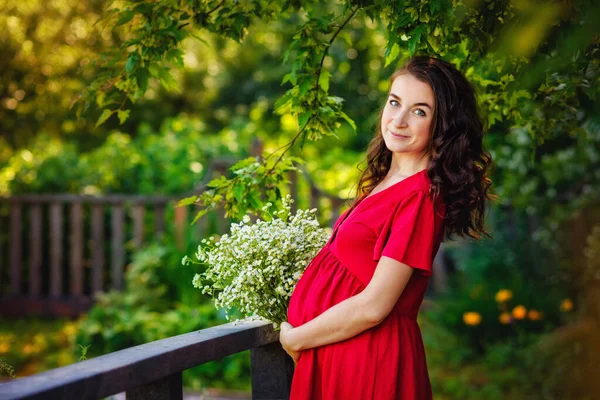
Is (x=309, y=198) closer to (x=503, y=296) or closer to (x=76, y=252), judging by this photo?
(x=503, y=296)

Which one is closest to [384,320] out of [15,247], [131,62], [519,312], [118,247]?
[131,62]

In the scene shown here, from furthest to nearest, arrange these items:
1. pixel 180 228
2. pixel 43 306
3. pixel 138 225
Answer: pixel 43 306 → pixel 138 225 → pixel 180 228

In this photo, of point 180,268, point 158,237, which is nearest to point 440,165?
point 180,268

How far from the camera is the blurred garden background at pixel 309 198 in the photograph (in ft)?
8.27

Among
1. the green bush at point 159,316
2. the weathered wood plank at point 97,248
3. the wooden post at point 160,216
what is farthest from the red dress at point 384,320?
the weathered wood plank at point 97,248

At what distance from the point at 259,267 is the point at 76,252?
6.16m

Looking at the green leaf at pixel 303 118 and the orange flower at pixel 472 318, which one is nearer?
the green leaf at pixel 303 118

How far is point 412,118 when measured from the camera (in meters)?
2.11


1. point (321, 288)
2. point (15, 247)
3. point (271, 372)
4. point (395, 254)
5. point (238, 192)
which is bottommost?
point (15, 247)

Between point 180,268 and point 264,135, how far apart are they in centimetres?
759

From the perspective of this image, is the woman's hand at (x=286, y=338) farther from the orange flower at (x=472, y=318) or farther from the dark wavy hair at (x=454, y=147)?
the orange flower at (x=472, y=318)

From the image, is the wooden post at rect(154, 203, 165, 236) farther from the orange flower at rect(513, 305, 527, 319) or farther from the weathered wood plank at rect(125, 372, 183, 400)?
the weathered wood plank at rect(125, 372, 183, 400)

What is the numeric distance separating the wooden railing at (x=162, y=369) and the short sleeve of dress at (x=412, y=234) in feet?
1.70

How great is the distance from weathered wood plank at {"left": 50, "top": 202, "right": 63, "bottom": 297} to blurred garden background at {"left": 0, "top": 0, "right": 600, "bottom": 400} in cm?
2
